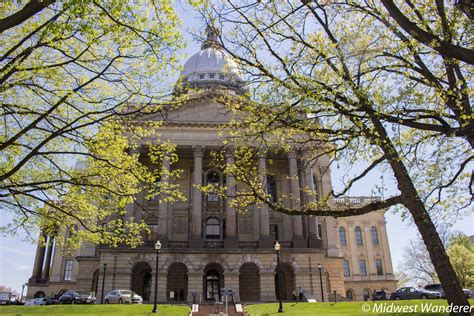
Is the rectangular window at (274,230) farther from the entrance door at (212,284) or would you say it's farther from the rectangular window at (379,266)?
the rectangular window at (379,266)

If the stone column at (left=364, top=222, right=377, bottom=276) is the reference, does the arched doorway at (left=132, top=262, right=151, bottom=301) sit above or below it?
below

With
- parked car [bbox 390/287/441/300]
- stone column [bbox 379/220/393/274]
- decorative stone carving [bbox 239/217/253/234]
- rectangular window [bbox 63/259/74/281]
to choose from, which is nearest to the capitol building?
decorative stone carving [bbox 239/217/253/234]

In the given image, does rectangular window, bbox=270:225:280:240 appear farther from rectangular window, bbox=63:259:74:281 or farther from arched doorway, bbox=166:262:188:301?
rectangular window, bbox=63:259:74:281

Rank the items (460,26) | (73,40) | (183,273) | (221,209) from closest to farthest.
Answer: (460,26), (73,40), (183,273), (221,209)

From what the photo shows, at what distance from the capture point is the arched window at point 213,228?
44.8m

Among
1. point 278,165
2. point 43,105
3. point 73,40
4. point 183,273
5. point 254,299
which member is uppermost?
point 278,165

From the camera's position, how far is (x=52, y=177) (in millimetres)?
15133

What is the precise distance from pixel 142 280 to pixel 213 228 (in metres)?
9.57

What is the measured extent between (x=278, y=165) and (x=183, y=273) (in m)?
16.9

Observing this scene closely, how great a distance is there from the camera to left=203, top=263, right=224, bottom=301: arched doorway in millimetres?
41125

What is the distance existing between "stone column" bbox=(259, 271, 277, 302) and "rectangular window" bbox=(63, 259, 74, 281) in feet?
120

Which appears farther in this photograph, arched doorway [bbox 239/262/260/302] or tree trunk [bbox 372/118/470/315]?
arched doorway [bbox 239/262/260/302]

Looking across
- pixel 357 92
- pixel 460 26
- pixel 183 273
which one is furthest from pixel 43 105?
pixel 183 273

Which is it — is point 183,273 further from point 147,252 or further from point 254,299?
point 254,299
